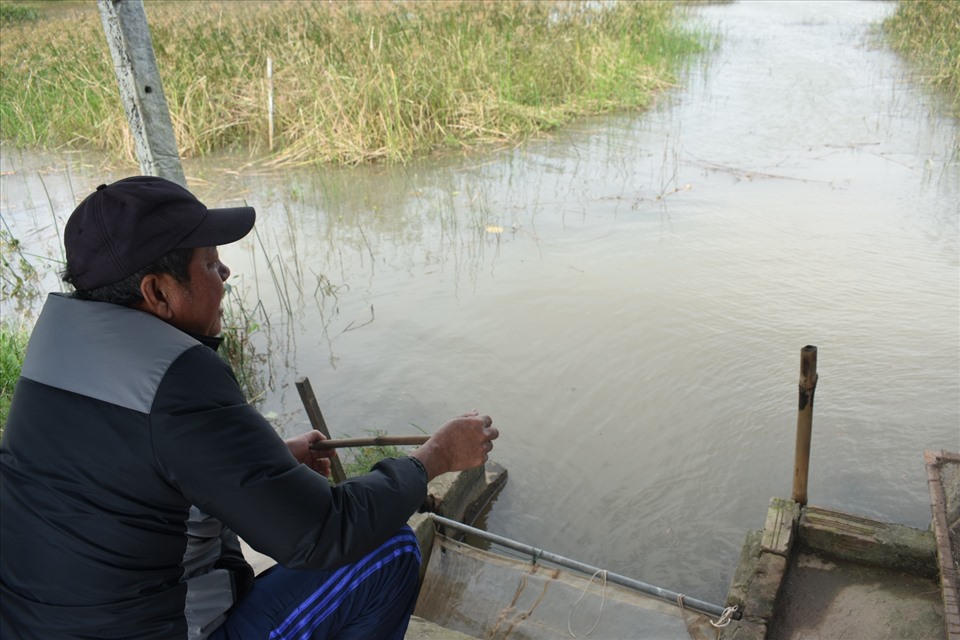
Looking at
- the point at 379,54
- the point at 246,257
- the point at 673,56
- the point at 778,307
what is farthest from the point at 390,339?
the point at 673,56

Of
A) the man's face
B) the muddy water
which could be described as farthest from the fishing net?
the man's face

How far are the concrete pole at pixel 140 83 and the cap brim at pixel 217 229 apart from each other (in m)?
1.87

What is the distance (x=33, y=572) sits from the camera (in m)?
1.34

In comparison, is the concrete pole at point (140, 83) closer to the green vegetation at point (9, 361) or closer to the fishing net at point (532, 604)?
→ the green vegetation at point (9, 361)

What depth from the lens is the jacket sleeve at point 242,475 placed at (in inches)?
50.1

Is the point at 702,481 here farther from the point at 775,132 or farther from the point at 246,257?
the point at 775,132

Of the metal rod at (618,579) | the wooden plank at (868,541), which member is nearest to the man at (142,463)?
the metal rod at (618,579)

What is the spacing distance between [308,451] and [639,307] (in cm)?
303

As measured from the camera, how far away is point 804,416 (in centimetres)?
252

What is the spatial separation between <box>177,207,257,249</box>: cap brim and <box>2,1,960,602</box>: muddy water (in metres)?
1.96

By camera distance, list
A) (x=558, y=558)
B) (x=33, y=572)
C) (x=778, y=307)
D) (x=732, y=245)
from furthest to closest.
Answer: (x=732, y=245), (x=778, y=307), (x=558, y=558), (x=33, y=572)

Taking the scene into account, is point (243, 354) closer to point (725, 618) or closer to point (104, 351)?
point (725, 618)

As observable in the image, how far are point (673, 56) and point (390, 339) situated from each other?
315 inches

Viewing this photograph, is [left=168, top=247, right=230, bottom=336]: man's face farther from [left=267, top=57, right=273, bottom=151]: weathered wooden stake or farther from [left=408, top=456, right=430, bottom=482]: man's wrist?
[left=267, top=57, right=273, bottom=151]: weathered wooden stake
